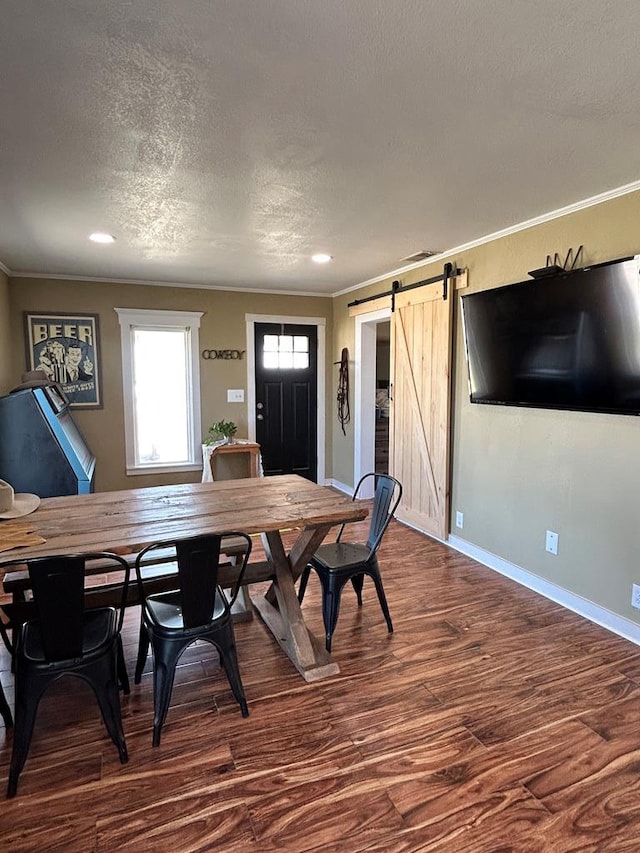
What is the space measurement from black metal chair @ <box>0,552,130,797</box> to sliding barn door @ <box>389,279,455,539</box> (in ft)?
9.38

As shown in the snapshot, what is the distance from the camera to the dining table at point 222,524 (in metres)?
1.97

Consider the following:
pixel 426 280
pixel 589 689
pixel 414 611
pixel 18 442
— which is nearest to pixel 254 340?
pixel 426 280

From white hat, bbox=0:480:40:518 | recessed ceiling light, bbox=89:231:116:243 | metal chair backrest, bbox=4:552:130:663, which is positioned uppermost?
recessed ceiling light, bbox=89:231:116:243

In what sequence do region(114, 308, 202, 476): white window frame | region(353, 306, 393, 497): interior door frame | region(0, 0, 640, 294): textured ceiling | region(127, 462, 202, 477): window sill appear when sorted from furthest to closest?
region(353, 306, 393, 497): interior door frame
region(127, 462, 202, 477): window sill
region(114, 308, 202, 476): white window frame
region(0, 0, 640, 294): textured ceiling

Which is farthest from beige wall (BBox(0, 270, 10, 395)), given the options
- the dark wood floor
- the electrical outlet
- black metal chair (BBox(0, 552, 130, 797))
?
the electrical outlet

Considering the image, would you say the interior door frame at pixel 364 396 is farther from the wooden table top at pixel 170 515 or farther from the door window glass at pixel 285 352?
the wooden table top at pixel 170 515

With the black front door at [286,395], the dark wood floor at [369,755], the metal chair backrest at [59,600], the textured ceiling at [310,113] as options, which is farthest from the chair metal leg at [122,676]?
the black front door at [286,395]

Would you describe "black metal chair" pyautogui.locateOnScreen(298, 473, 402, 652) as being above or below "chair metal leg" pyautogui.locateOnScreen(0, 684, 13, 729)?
above

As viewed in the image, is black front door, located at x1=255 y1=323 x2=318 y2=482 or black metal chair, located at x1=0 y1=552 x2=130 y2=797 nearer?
black metal chair, located at x1=0 y1=552 x2=130 y2=797

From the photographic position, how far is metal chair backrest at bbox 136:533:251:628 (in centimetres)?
183

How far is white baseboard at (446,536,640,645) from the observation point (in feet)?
8.84

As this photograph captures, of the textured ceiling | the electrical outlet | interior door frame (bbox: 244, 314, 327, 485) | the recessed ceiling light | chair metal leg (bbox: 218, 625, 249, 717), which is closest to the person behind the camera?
the textured ceiling

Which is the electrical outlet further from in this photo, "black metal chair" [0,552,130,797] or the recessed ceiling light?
the recessed ceiling light

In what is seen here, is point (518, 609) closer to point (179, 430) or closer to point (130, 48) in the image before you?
point (130, 48)
